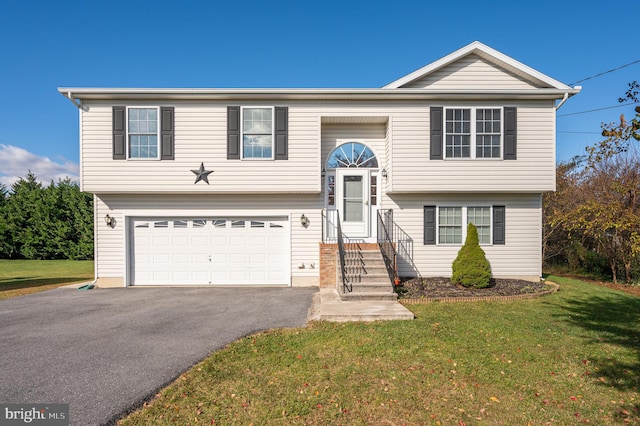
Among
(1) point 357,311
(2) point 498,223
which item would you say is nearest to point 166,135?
(1) point 357,311

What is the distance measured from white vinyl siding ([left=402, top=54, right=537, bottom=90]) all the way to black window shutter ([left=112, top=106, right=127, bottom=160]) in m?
9.17

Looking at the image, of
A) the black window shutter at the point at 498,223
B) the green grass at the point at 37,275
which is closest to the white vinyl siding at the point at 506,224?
the black window shutter at the point at 498,223

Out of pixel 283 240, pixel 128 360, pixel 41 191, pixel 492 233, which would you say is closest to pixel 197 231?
pixel 283 240

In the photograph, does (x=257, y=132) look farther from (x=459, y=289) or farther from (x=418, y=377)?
(x=418, y=377)

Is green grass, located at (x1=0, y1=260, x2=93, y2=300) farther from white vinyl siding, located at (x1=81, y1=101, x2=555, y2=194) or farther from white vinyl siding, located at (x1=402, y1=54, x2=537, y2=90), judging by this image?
white vinyl siding, located at (x1=402, y1=54, x2=537, y2=90)

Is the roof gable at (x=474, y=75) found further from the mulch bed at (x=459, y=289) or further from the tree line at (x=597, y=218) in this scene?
the mulch bed at (x=459, y=289)

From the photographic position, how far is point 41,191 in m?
20.5

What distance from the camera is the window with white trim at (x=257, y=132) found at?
988cm

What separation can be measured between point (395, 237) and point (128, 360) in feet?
25.4

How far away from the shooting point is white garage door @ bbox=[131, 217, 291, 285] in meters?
10.3

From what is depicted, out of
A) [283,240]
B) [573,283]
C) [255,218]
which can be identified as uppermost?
[255,218]

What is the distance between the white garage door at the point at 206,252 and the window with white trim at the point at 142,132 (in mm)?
2099

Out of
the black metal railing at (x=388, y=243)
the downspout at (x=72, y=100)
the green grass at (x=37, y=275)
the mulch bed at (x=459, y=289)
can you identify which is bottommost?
the green grass at (x=37, y=275)

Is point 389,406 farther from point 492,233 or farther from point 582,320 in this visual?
point 492,233
